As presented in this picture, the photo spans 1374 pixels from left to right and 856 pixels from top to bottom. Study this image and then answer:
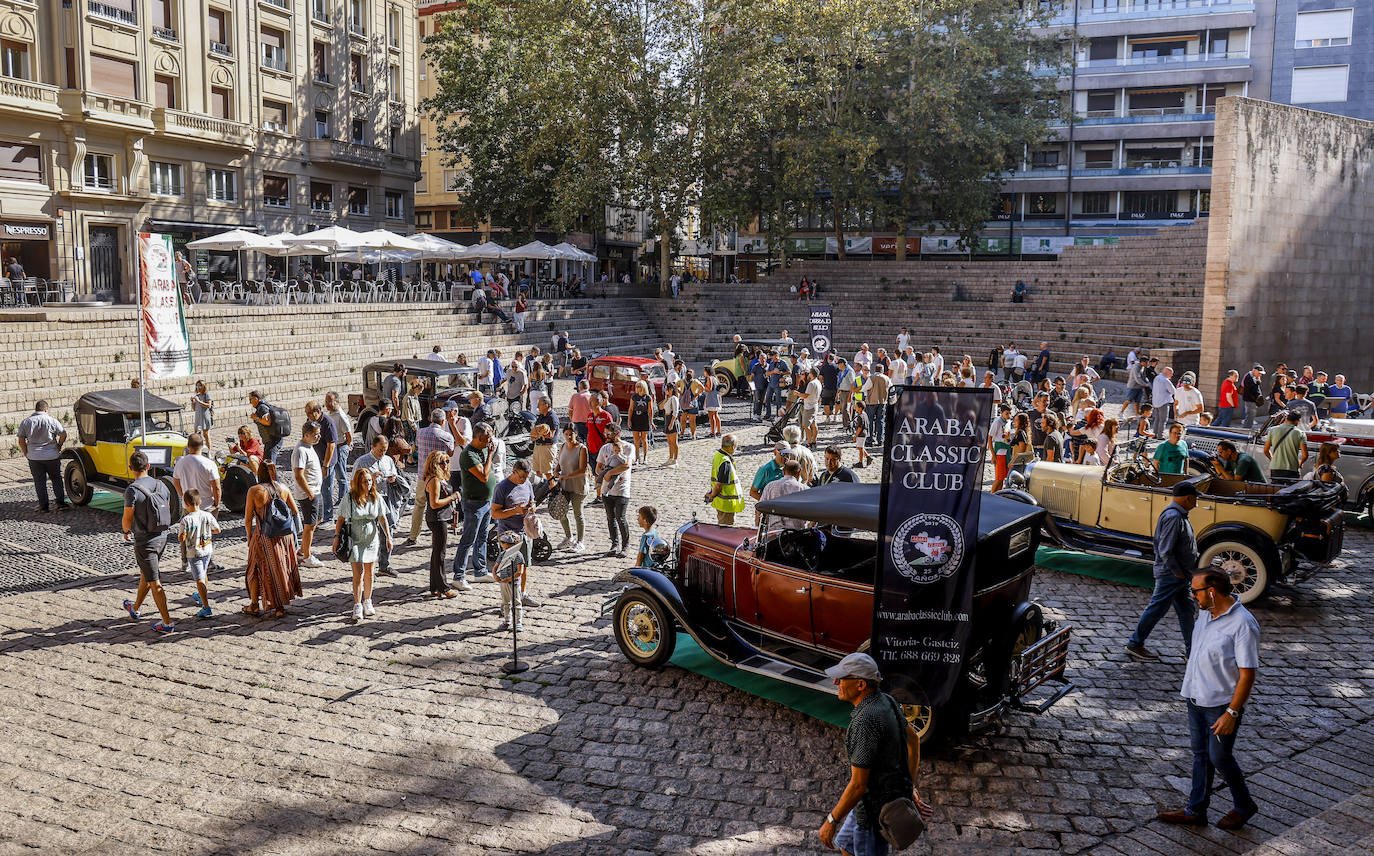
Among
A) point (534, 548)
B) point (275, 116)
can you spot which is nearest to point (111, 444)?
point (534, 548)

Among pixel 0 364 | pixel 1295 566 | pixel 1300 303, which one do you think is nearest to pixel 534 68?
pixel 0 364

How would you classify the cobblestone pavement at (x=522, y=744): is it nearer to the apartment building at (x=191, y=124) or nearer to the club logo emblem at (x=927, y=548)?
the club logo emblem at (x=927, y=548)

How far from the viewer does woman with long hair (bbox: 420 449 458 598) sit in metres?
10.5

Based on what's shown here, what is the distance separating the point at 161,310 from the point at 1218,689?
13.7m

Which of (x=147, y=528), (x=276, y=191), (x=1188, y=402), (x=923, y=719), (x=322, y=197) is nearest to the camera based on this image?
(x=923, y=719)

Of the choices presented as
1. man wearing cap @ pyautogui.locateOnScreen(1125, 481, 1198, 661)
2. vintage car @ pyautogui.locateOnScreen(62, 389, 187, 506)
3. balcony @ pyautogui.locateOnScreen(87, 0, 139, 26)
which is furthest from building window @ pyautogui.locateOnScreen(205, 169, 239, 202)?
man wearing cap @ pyautogui.locateOnScreen(1125, 481, 1198, 661)

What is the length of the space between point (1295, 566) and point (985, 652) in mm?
5366

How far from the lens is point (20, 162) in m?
32.3

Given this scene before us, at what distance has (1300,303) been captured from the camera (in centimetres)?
2492

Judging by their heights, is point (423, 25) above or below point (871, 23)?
A: above

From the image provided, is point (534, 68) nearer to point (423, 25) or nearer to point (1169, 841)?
point (423, 25)

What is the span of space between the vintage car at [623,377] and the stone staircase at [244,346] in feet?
24.9

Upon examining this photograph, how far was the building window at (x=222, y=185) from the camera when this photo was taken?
38703 millimetres

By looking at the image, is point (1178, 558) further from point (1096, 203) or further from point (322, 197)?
point (1096, 203)
